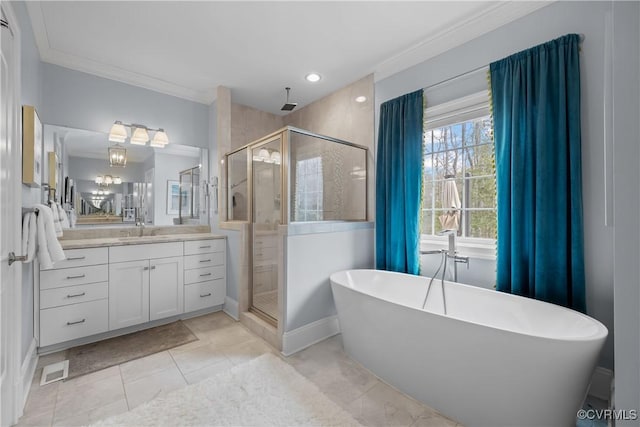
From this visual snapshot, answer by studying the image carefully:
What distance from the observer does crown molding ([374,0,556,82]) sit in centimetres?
191

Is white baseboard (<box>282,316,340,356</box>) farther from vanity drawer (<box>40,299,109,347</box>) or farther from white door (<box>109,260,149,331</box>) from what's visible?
vanity drawer (<box>40,299,109,347</box>)

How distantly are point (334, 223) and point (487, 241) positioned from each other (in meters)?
1.28

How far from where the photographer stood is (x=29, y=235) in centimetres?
169

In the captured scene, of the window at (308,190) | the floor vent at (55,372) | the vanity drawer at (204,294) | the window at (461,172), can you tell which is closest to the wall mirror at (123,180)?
the vanity drawer at (204,294)

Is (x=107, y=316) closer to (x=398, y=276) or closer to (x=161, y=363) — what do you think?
(x=161, y=363)

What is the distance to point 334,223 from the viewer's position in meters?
2.55

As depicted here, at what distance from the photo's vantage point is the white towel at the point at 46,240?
1766mm

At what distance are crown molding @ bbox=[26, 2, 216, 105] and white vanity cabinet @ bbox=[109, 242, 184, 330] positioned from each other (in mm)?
1795

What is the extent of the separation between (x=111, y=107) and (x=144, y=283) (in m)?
1.88

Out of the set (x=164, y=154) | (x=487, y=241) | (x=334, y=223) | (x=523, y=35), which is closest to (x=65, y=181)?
(x=164, y=154)

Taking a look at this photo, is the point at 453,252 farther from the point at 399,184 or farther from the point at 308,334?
the point at 308,334

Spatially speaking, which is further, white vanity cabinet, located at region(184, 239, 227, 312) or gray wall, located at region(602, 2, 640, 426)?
white vanity cabinet, located at region(184, 239, 227, 312)

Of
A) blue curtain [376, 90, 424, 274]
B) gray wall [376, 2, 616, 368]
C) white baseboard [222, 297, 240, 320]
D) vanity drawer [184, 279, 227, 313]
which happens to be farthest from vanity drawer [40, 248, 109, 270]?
gray wall [376, 2, 616, 368]

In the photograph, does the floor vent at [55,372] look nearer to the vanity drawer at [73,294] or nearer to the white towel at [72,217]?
the vanity drawer at [73,294]
